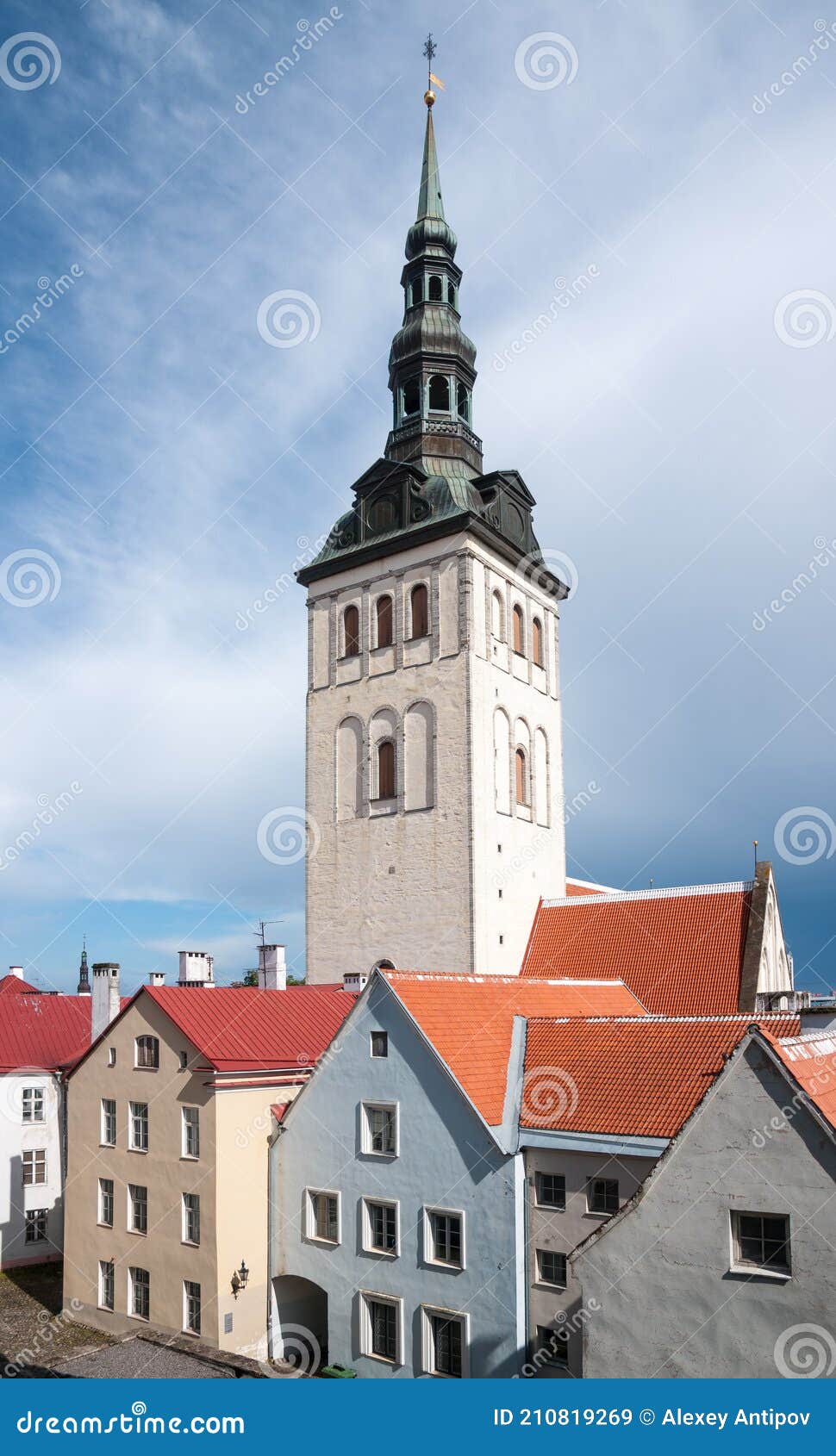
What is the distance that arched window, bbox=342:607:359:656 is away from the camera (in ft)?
134

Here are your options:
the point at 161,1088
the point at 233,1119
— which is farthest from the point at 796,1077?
the point at 161,1088

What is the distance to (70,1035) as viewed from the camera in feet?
130

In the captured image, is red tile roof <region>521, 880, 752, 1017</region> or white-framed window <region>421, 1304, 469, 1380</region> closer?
white-framed window <region>421, 1304, 469, 1380</region>

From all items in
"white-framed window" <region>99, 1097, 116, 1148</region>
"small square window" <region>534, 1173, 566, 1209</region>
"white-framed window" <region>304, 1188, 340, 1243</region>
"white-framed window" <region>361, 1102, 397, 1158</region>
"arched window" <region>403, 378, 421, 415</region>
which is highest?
"arched window" <region>403, 378, 421, 415</region>

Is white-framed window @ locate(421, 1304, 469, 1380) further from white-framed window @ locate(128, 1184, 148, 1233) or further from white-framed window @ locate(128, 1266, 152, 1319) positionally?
white-framed window @ locate(128, 1184, 148, 1233)

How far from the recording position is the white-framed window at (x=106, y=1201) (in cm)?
2805

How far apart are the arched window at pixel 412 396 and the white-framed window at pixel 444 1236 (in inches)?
1186

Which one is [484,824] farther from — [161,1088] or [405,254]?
[405,254]

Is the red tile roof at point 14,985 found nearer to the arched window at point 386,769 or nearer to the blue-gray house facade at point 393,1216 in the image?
the arched window at point 386,769

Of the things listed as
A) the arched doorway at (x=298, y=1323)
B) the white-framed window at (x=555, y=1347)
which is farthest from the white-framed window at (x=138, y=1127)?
the white-framed window at (x=555, y=1347)

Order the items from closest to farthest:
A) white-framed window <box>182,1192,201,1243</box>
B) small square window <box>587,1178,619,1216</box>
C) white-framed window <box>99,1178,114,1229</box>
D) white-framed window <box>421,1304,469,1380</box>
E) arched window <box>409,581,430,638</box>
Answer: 1. small square window <box>587,1178,619,1216</box>
2. white-framed window <box>421,1304,469,1380</box>
3. white-framed window <box>182,1192,201,1243</box>
4. white-framed window <box>99,1178,114,1229</box>
5. arched window <box>409,581,430,638</box>

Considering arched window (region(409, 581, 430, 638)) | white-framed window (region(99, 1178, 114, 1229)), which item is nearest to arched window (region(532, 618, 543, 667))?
arched window (region(409, 581, 430, 638))

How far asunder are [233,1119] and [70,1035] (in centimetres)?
1672

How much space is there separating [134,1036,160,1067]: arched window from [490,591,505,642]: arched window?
1866 centimetres
